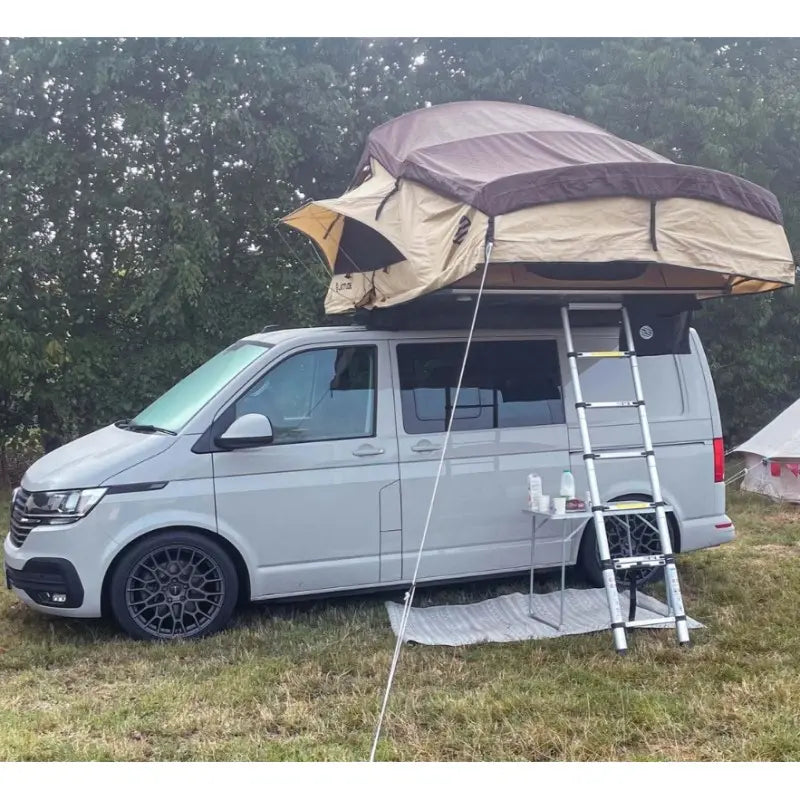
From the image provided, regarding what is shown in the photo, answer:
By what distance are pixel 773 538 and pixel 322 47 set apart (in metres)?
7.95

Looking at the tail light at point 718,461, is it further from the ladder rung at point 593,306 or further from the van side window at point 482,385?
the ladder rung at point 593,306

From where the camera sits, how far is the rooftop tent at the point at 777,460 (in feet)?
30.5

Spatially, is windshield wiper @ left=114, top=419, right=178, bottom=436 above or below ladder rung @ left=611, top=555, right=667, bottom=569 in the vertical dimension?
above

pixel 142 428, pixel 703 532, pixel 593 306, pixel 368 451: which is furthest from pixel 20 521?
pixel 703 532

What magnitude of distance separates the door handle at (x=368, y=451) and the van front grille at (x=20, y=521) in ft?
6.11

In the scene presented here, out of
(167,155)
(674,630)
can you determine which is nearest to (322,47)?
(167,155)

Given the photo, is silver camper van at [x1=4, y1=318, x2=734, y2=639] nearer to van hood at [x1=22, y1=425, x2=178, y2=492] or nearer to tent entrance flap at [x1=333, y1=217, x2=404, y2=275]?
van hood at [x1=22, y1=425, x2=178, y2=492]

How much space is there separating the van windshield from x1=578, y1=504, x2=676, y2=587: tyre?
2.48 meters

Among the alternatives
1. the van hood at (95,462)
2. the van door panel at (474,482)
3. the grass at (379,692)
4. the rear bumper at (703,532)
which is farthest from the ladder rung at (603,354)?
the van hood at (95,462)

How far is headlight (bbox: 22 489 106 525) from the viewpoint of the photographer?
5.05 m

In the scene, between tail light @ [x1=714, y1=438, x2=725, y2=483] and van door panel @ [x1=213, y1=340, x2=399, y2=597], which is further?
tail light @ [x1=714, y1=438, x2=725, y2=483]

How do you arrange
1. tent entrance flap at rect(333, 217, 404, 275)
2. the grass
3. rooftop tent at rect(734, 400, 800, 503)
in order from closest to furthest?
the grass, tent entrance flap at rect(333, 217, 404, 275), rooftop tent at rect(734, 400, 800, 503)

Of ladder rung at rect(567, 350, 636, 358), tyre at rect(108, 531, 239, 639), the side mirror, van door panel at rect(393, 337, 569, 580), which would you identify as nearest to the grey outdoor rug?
van door panel at rect(393, 337, 569, 580)

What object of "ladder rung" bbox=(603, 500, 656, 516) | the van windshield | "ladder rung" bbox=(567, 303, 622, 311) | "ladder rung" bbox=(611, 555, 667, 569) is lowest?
"ladder rung" bbox=(611, 555, 667, 569)
